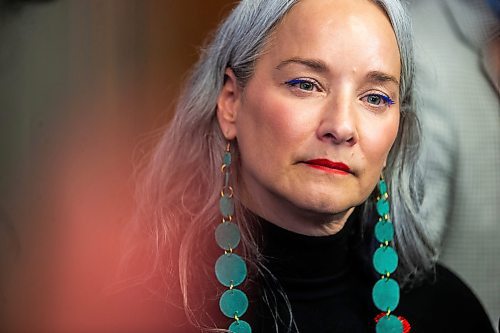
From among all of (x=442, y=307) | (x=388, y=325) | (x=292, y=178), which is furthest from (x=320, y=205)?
(x=442, y=307)

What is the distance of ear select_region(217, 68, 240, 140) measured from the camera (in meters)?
1.94

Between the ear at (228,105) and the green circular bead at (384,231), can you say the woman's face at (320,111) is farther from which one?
the green circular bead at (384,231)

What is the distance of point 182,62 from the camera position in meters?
2.50

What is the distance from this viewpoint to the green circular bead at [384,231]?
2.07m

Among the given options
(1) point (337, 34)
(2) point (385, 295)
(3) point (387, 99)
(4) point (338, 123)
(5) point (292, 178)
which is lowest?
(2) point (385, 295)

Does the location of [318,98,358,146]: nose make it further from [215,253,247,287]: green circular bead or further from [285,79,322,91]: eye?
[215,253,247,287]: green circular bead

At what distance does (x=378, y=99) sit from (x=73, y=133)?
2.81 feet

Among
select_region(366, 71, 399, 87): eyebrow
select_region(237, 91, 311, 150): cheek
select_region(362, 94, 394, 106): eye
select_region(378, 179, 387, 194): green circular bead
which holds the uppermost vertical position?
select_region(366, 71, 399, 87): eyebrow

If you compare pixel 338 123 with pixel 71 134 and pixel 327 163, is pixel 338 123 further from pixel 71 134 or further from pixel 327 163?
pixel 71 134

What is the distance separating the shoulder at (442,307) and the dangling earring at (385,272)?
0.07 metres

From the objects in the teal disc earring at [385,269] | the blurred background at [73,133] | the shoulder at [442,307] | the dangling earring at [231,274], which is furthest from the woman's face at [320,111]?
the blurred background at [73,133]

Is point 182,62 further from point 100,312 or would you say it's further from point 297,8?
point 100,312

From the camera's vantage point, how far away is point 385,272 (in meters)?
2.03

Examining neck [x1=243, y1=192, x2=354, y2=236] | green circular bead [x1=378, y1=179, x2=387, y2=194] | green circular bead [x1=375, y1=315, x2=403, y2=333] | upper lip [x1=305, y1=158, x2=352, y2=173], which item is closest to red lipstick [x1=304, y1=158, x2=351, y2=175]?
upper lip [x1=305, y1=158, x2=352, y2=173]
